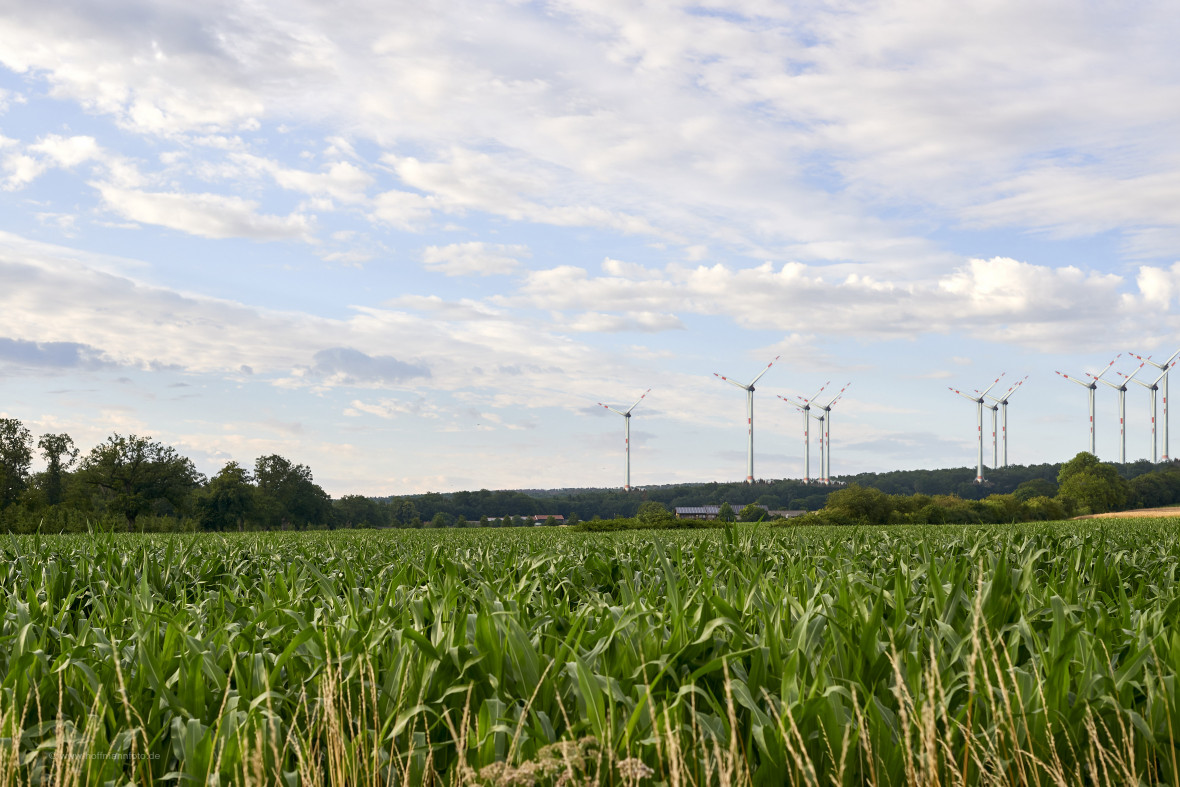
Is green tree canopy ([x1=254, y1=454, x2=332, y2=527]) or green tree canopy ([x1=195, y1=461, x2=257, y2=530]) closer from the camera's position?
green tree canopy ([x1=195, y1=461, x2=257, y2=530])

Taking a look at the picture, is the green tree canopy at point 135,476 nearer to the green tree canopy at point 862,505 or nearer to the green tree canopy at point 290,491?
the green tree canopy at point 290,491

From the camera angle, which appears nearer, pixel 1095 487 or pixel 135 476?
pixel 135 476

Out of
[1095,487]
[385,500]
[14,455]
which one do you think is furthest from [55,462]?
[1095,487]

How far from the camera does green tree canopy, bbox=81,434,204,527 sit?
9569 cm

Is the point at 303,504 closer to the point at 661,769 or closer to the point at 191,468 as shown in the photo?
the point at 191,468

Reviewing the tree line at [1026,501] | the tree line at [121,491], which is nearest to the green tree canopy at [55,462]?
the tree line at [121,491]

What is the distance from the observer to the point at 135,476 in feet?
320

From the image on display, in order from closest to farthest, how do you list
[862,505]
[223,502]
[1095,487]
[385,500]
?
[862,505]
[223,502]
[1095,487]
[385,500]

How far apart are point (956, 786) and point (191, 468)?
113639 millimetres

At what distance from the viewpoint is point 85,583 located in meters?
12.0

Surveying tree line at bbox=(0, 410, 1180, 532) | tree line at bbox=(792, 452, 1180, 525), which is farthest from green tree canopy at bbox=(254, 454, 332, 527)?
tree line at bbox=(792, 452, 1180, 525)

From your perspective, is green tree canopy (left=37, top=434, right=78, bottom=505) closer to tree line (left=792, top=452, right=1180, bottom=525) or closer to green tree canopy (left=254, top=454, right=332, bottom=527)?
green tree canopy (left=254, top=454, right=332, bottom=527)

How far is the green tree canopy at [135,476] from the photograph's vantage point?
95.7 m

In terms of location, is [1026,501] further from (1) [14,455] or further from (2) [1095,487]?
(1) [14,455]
